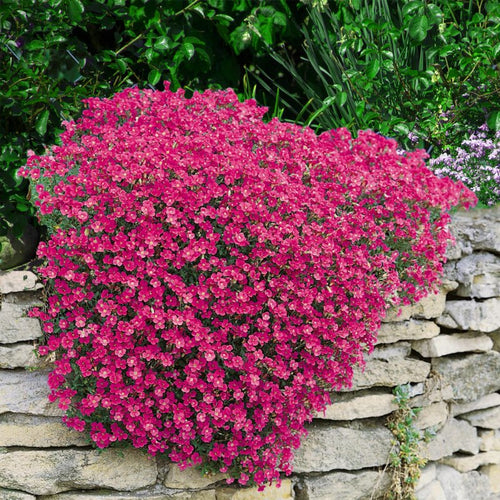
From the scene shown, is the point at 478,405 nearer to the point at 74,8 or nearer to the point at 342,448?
the point at 342,448

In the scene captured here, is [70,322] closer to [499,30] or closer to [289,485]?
[289,485]

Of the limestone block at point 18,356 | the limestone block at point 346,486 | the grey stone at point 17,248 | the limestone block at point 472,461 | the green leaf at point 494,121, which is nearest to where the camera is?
the limestone block at point 18,356

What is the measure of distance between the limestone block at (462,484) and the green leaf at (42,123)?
2.47 metres

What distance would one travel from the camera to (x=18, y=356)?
2799 millimetres

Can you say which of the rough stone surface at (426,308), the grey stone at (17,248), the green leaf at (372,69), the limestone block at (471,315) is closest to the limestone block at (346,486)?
the rough stone surface at (426,308)

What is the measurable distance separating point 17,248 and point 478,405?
2408 millimetres

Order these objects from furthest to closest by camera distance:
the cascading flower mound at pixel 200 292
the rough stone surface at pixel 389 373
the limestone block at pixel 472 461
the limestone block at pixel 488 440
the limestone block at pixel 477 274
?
1. the limestone block at pixel 488 440
2. the limestone block at pixel 472 461
3. the limestone block at pixel 477 274
4. the rough stone surface at pixel 389 373
5. the cascading flower mound at pixel 200 292

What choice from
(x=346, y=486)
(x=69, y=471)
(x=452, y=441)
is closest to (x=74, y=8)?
(x=69, y=471)

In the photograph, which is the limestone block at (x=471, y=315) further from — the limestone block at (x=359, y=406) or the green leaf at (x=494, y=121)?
the green leaf at (x=494, y=121)

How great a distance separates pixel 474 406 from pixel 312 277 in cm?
142

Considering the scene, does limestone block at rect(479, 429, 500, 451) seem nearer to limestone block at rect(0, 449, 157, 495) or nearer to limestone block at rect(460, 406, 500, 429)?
limestone block at rect(460, 406, 500, 429)

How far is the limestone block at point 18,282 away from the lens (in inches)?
112

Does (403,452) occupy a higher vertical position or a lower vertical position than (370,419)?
lower

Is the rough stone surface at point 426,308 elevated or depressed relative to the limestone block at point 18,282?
elevated
